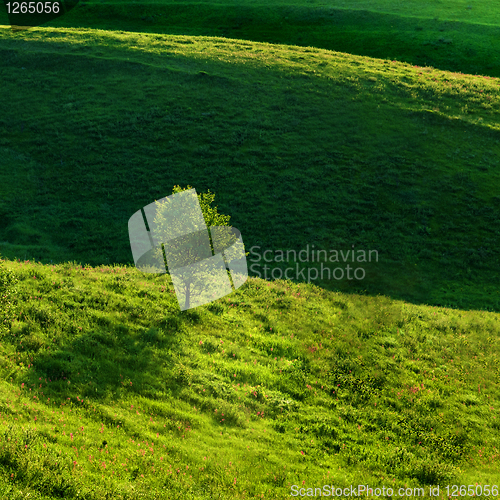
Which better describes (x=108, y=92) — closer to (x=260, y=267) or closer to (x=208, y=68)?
(x=208, y=68)

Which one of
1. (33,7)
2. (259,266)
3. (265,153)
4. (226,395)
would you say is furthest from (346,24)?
(226,395)

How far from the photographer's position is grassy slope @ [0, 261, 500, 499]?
9.20 meters

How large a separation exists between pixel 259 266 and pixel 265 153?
14580 mm

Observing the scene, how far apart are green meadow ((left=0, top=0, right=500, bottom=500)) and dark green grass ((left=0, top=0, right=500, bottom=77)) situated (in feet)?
2.46

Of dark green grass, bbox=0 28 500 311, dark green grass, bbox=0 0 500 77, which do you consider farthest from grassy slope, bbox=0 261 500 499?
dark green grass, bbox=0 0 500 77

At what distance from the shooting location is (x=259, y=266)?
2686cm

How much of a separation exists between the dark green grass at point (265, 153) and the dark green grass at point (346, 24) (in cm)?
1173

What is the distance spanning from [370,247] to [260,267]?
895cm

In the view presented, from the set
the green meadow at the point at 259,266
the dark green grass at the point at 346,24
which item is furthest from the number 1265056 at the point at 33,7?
the green meadow at the point at 259,266

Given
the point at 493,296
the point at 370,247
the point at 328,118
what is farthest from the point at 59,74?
the point at 493,296

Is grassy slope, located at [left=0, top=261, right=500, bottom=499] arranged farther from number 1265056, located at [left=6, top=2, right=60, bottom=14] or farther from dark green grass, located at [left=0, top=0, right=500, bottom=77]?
number 1265056, located at [left=6, top=2, right=60, bottom=14]

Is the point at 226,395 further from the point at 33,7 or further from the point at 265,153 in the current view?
the point at 33,7

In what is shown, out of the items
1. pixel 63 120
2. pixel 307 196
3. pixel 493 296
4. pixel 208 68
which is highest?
pixel 208 68

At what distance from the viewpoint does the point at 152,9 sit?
7288 centimetres
